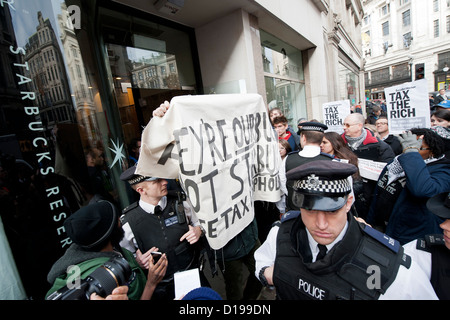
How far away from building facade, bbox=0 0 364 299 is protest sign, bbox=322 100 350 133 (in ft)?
5.81

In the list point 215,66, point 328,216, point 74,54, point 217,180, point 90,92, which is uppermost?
point 215,66

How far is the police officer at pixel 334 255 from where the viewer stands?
1012mm

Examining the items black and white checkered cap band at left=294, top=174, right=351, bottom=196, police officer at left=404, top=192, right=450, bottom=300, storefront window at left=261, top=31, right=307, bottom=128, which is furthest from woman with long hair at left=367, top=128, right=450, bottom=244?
storefront window at left=261, top=31, right=307, bottom=128

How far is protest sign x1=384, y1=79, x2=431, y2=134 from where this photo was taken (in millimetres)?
3209

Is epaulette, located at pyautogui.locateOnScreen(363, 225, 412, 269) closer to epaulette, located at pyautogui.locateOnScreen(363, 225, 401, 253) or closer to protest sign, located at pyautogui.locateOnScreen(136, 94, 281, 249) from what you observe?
epaulette, located at pyautogui.locateOnScreen(363, 225, 401, 253)

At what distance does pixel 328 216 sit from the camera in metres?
1.16

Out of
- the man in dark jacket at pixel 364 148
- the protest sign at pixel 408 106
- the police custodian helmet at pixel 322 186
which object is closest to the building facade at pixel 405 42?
the protest sign at pixel 408 106

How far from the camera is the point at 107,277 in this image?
1102 millimetres

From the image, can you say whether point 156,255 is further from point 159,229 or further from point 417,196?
point 417,196

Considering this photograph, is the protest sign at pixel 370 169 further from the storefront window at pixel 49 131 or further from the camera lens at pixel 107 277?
the storefront window at pixel 49 131

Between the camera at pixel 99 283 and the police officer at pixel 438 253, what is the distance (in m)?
1.68
